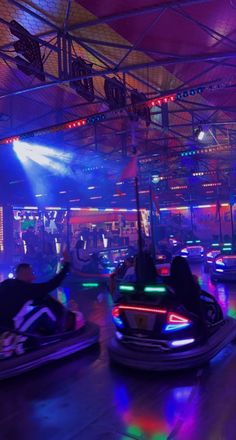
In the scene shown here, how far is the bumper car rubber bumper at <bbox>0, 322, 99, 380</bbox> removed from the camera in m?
3.02

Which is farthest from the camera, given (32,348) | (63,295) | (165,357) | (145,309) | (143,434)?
(63,295)

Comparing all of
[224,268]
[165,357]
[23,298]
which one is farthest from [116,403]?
[224,268]

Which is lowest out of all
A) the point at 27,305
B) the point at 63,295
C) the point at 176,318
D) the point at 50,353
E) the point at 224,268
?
the point at 63,295

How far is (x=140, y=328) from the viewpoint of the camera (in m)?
3.21

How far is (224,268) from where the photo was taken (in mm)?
8305

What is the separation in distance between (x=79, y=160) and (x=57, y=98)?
478 cm

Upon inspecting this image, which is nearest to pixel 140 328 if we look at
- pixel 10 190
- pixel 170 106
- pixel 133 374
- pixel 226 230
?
pixel 133 374

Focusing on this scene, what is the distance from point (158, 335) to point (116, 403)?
2.31 ft

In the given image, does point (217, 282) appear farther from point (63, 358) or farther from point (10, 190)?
point (10, 190)

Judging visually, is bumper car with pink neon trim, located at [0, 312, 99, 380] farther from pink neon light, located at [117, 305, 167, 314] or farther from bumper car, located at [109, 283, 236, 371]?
pink neon light, located at [117, 305, 167, 314]

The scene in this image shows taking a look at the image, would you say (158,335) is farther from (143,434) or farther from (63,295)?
(63,295)

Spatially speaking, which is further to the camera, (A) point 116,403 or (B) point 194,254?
(B) point 194,254

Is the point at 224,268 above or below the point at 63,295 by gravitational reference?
above

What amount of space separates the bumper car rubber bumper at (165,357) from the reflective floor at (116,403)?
0.23 ft
